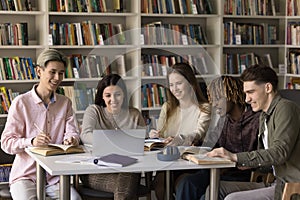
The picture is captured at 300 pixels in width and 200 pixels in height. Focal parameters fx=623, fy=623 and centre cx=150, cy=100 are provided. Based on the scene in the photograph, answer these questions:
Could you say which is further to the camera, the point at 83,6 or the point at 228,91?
the point at 83,6

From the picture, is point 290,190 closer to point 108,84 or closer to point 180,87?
point 180,87

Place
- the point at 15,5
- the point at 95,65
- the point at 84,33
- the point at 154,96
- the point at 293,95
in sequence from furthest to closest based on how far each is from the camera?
the point at 84,33
the point at 15,5
the point at 95,65
the point at 154,96
the point at 293,95

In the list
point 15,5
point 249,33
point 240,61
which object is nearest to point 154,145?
point 15,5

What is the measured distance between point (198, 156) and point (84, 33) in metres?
2.51

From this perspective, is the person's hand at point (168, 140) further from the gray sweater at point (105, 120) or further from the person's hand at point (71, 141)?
the person's hand at point (71, 141)

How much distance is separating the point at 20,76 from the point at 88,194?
2003mm

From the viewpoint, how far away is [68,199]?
300 centimetres

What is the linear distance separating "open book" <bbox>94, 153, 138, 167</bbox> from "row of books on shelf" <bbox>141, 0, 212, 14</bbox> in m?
2.65

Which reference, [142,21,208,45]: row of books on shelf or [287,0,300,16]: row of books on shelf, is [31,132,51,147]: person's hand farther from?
[287,0,300,16]: row of books on shelf

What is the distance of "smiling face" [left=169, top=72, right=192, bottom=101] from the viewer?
3480 millimetres

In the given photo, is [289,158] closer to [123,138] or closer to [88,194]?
[123,138]

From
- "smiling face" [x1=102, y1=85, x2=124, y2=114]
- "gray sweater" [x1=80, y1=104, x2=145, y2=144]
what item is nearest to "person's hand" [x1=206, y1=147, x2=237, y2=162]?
"gray sweater" [x1=80, y1=104, x2=145, y2=144]

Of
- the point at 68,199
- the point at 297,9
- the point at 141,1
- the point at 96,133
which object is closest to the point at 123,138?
the point at 96,133

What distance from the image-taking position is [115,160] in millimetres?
2998
